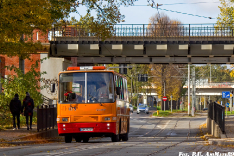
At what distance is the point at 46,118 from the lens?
73.0 feet

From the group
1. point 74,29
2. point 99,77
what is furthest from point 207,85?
point 99,77

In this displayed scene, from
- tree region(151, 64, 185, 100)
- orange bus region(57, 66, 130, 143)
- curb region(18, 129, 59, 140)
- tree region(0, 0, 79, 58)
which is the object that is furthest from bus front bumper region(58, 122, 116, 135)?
tree region(151, 64, 185, 100)

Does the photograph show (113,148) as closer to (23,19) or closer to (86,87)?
(86,87)

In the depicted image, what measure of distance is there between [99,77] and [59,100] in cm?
181

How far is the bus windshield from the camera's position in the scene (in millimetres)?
17453

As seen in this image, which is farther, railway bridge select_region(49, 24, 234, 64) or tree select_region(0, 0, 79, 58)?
railway bridge select_region(49, 24, 234, 64)

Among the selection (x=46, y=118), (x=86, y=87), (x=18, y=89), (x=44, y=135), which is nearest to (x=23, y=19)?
(x=86, y=87)

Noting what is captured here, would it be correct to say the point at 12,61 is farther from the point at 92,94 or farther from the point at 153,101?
the point at 153,101

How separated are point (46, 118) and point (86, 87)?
5.47 meters

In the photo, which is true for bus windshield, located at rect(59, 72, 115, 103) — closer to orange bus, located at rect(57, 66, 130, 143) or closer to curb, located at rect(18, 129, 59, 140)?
orange bus, located at rect(57, 66, 130, 143)

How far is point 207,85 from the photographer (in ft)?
318

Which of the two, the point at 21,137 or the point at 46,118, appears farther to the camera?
the point at 46,118

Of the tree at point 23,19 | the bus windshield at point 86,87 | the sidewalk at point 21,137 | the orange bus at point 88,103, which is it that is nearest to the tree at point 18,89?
the tree at point 23,19

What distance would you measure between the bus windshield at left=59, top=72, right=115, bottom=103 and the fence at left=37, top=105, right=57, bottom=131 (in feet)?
11.5
